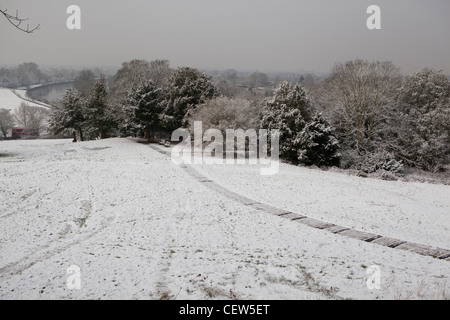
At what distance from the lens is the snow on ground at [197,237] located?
7.09 m

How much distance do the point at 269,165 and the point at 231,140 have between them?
15.5 ft

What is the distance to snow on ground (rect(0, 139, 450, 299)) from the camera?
7.09 metres

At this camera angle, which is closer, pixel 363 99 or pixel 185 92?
pixel 363 99

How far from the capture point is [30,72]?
607 feet

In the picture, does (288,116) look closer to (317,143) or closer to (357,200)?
(317,143)

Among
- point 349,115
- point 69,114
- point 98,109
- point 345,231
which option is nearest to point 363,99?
point 349,115

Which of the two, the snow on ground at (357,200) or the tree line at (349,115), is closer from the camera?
the snow on ground at (357,200)

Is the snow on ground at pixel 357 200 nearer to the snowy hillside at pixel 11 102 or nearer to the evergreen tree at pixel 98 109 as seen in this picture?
the evergreen tree at pixel 98 109

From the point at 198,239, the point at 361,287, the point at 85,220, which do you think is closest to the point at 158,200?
the point at 85,220

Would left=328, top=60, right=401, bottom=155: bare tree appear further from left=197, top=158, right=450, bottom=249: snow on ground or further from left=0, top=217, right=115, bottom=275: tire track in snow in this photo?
left=0, top=217, right=115, bottom=275: tire track in snow

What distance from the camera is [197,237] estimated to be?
10969 millimetres

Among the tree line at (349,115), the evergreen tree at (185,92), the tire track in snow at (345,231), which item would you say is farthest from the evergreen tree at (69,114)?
the tire track in snow at (345,231)

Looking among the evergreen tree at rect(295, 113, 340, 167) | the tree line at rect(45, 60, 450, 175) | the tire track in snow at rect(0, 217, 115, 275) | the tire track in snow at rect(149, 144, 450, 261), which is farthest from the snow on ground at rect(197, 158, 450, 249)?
the tire track in snow at rect(0, 217, 115, 275)
